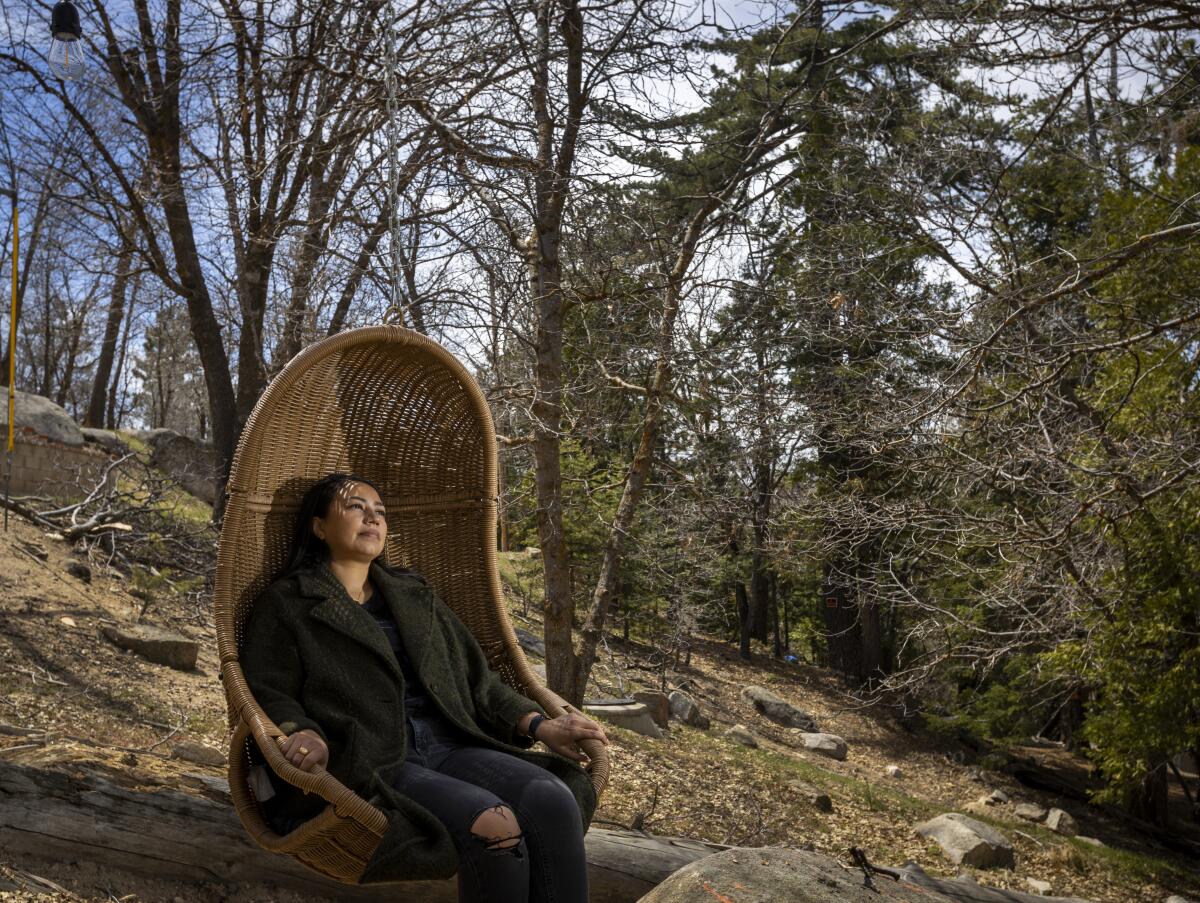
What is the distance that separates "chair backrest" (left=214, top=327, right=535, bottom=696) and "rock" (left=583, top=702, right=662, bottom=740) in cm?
573

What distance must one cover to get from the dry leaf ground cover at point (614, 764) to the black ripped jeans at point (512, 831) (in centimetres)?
108

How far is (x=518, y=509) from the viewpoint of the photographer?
9.97m

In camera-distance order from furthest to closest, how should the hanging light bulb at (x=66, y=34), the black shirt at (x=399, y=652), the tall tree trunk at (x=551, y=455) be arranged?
the tall tree trunk at (x=551, y=455) → the hanging light bulb at (x=66, y=34) → the black shirt at (x=399, y=652)

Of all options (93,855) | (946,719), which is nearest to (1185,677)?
(946,719)

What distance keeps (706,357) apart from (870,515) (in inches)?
55.6

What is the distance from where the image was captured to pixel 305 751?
103 inches

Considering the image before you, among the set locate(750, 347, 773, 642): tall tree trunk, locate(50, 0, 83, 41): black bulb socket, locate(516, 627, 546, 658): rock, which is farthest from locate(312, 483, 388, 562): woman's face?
locate(516, 627, 546, 658): rock

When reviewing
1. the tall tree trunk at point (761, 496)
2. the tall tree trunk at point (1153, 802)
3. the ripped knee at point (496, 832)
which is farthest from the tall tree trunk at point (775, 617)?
the ripped knee at point (496, 832)

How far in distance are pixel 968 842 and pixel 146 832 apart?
6.58 meters

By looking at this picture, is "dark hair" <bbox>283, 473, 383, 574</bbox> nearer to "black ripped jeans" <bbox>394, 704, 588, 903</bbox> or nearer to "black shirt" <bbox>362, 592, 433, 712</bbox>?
"black shirt" <bbox>362, 592, 433, 712</bbox>

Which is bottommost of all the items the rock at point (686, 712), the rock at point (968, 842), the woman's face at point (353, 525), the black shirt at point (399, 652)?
the rock at point (968, 842)

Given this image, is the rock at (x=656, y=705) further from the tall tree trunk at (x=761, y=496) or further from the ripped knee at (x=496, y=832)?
the ripped knee at (x=496, y=832)

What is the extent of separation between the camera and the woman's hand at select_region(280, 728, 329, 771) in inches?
102

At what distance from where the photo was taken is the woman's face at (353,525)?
322cm
